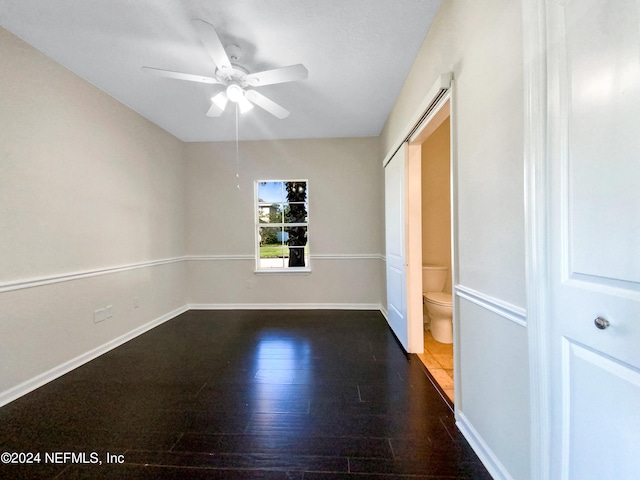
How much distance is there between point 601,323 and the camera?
0.73 m

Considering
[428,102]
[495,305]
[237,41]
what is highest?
[237,41]

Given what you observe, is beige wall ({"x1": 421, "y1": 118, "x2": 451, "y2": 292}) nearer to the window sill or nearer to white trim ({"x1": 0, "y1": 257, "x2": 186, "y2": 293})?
the window sill

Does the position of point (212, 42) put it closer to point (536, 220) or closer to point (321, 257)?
point (536, 220)

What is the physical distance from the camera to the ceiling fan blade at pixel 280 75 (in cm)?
177

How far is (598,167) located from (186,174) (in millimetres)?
4400

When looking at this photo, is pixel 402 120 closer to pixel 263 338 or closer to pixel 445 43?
pixel 445 43

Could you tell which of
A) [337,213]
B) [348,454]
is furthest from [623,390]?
[337,213]

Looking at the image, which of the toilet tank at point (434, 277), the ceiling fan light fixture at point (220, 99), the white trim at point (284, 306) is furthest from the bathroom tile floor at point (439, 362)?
the ceiling fan light fixture at point (220, 99)

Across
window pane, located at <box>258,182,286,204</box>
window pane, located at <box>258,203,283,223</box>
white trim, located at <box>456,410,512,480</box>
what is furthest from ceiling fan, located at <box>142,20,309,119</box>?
white trim, located at <box>456,410,512,480</box>

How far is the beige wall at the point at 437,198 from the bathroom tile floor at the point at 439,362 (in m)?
1.00

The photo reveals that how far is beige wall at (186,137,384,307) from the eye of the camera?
3844 mm

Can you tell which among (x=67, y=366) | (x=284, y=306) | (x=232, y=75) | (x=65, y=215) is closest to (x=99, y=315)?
(x=67, y=366)

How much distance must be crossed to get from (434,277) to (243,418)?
2408mm

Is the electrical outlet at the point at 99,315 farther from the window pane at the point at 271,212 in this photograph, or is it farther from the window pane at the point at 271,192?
the window pane at the point at 271,192
